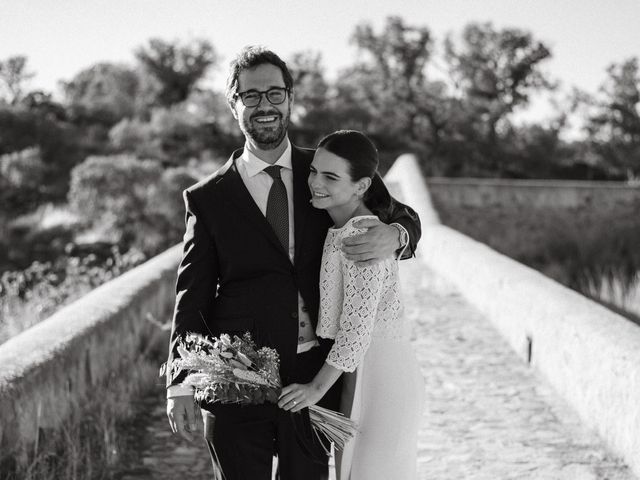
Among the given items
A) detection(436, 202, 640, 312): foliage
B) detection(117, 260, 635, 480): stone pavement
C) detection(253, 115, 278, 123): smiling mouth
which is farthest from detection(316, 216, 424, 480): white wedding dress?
detection(436, 202, 640, 312): foliage

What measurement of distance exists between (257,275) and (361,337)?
0.39 meters

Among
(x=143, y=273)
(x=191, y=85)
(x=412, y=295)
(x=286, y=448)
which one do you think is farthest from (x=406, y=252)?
(x=191, y=85)

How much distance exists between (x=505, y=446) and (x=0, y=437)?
243 cm

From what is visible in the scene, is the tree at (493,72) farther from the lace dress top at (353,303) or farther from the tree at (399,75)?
the lace dress top at (353,303)

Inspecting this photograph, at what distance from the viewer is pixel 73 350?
4.37 metres

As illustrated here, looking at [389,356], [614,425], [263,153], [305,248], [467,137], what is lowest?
[614,425]

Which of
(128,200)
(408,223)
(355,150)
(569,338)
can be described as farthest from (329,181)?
(128,200)

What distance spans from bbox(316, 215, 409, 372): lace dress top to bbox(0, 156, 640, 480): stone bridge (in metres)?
1.49

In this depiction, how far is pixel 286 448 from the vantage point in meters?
2.39

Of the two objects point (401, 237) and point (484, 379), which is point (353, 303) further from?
point (484, 379)

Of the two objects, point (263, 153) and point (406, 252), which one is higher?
point (263, 153)

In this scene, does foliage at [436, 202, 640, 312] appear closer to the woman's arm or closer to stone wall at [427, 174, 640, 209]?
stone wall at [427, 174, 640, 209]

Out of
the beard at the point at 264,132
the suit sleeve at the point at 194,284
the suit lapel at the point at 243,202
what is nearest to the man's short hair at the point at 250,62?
the beard at the point at 264,132

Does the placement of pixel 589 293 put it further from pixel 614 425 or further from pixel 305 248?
pixel 305 248
